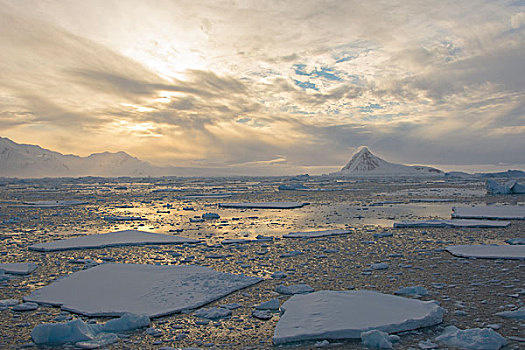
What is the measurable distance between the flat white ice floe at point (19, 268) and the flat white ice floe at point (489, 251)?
7.68 m

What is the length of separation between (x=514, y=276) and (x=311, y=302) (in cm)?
338

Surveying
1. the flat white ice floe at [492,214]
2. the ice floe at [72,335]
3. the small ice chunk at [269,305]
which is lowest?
the ice floe at [72,335]

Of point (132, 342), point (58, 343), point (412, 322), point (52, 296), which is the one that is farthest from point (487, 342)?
point (52, 296)

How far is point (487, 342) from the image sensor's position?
3.41 meters

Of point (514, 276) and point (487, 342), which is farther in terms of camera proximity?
point (514, 276)

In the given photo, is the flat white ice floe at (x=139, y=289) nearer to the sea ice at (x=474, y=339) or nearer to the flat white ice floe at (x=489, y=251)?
the sea ice at (x=474, y=339)

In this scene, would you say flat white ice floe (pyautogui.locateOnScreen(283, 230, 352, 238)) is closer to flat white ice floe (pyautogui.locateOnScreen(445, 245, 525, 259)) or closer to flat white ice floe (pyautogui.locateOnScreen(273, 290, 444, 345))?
flat white ice floe (pyautogui.locateOnScreen(445, 245, 525, 259))

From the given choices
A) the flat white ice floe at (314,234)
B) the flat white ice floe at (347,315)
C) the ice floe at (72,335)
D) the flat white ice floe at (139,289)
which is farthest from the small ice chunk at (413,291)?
the flat white ice floe at (314,234)

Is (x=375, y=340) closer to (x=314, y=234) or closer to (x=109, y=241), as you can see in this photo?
(x=314, y=234)

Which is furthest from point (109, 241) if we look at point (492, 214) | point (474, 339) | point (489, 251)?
point (492, 214)

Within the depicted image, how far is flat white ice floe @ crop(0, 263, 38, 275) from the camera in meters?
6.32

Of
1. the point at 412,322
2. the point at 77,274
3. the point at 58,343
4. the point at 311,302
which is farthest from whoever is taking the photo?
the point at 77,274

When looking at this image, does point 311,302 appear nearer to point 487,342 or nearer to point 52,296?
point 487,342

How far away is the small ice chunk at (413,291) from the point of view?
4992 mm
